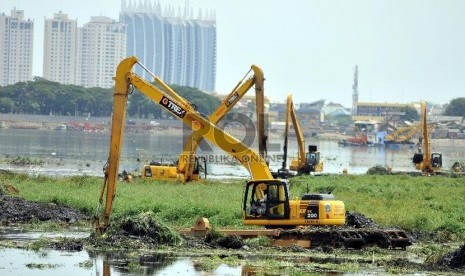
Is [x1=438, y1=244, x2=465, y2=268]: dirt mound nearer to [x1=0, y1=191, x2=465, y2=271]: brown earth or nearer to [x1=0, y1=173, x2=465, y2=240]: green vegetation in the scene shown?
[x1=0, y1=191, x2=465, y2=271]: brown earth

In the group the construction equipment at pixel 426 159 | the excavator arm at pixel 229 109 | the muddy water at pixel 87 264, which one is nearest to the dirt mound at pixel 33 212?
the excavator arm at pixel 229 109

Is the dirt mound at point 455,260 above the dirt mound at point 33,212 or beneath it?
beneath

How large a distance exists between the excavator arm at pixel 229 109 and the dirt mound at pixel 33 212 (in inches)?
233

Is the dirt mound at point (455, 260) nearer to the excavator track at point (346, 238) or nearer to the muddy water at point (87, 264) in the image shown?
the excavator track at point (346, 238)

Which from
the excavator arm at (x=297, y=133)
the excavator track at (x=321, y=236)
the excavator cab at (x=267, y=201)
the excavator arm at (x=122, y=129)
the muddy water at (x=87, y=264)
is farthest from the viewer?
the excavator arm at (x=297, y=133)

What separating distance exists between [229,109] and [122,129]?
78.6 ft

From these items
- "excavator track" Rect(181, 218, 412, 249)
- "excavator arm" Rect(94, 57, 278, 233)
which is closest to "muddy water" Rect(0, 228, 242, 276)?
"excavator arm" Rect(94, 57, 278, 233)

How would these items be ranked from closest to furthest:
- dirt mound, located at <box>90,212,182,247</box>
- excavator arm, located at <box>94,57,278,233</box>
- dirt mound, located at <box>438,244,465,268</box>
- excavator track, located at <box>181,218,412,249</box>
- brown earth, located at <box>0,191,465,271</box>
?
dirt mound, located at <box>438,244,465,268</box>, brown earth, located at <box>0,191,465,271</box>, dirt mound, located at <box>90,212,182,247</box>, excavator arm, located at <box>94,57,278,233</box>, excavator track, located at <box>181,218,412,249</box>

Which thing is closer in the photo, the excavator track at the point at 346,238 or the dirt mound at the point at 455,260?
the dirt mound at the point at 455,260

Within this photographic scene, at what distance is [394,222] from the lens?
42.4m

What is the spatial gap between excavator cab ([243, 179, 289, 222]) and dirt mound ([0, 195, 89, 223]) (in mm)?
7175

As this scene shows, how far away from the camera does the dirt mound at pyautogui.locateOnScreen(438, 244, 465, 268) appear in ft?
101

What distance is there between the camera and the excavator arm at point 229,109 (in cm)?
4930

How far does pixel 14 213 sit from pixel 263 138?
1062 centimetres
